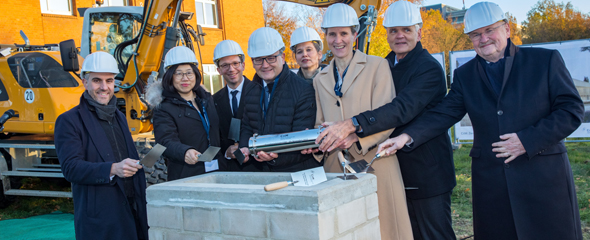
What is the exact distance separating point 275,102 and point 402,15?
109cm

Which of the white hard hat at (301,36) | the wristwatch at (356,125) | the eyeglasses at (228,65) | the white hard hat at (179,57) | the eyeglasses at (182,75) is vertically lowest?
the wristwatch at (356,125)

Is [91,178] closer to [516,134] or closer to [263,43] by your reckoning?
[263,43]

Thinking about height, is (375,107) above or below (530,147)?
above

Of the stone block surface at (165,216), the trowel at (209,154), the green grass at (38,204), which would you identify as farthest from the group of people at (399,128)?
the green grass at (38,204)

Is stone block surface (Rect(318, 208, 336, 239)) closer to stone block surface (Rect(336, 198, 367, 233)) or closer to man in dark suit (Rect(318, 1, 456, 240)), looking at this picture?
stone block surface (Rect(336, 198, 367, 233))

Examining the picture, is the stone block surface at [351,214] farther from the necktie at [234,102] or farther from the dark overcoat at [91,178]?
the necktie at [234,102]

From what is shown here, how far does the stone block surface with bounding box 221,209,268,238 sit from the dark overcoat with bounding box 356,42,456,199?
111 centimetres

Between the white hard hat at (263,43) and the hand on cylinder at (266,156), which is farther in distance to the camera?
the white hard hat at (263,43)

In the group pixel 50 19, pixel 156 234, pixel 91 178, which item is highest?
pixel 50 19

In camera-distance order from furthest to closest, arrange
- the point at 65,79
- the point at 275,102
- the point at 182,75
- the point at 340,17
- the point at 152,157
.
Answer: the point at 65,79 < the point at 182,75 < the point at 275,102 < the point at 340,17 < the point at 152,157

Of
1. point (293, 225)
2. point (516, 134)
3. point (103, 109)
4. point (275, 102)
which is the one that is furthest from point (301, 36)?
point (293, 225)

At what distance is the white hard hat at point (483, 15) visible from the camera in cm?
284

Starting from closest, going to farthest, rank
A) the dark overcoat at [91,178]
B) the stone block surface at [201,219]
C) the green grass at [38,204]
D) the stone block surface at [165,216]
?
the stone block surface at [201,219] → the stone block surface at [165,216] → the dark overcoat at [91,178] → the green grass at [38,204]

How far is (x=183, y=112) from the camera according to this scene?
371 centimetres
